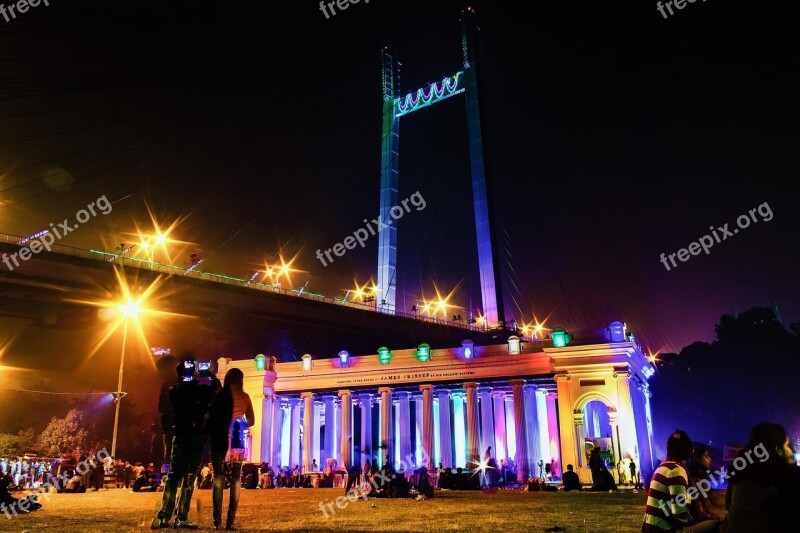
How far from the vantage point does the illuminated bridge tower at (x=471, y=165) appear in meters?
51.7

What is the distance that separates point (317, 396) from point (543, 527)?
27007mm

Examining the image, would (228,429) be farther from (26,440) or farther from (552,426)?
(26,440)

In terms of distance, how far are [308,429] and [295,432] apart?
225 centimetres

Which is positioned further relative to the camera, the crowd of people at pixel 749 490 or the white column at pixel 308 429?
the white column at pixel 308 429

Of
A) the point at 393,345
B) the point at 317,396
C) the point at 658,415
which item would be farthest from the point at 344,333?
the point at 658,415

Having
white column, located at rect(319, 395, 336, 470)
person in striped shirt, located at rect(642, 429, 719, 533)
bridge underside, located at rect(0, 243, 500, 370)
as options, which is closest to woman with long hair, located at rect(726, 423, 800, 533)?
person in striped shirt, located at rect(642, 429, 719, 533)

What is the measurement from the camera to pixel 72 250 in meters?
42.3

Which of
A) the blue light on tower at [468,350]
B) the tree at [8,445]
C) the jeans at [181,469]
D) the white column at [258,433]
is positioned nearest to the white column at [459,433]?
the blue light on tower at [468,350]

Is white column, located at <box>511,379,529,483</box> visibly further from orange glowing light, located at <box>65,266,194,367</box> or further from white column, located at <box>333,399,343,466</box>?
orange glowing light, located at <box>65,266,194,367</box>

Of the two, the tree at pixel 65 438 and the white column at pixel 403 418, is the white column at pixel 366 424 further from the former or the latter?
the tree at pixel 65 438

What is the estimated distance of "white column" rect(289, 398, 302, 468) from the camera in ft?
115

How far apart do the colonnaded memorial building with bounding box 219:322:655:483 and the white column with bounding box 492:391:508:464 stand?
5 cm

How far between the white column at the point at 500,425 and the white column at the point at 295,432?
10.8 m

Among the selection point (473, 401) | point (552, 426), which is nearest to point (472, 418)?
point (473, 401)
